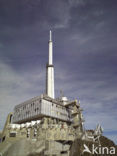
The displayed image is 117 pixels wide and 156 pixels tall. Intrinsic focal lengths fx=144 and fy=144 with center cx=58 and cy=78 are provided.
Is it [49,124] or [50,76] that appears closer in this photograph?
[49,124]

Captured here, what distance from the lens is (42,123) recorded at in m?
64.2

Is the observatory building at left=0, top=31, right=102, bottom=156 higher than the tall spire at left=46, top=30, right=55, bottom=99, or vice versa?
the tall spire at left=46, top=30, right=55, bottom=99

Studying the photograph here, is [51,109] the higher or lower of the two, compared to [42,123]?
higher

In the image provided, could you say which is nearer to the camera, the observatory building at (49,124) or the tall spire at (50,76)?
the observatory building at (49,124)

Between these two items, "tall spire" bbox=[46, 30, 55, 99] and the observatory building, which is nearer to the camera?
the observatory building

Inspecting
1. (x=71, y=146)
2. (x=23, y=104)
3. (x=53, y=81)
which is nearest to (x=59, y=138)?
(x=71, y=146)

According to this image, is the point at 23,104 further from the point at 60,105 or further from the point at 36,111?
the point at 60,105

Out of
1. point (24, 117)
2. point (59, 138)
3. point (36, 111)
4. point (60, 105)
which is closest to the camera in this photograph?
point (59, 138)

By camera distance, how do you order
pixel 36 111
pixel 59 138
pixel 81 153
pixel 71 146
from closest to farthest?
pixel 81 153, pixel 59 138, pixel 71 146, pixel 36 111

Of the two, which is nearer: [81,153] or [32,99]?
[81,153]

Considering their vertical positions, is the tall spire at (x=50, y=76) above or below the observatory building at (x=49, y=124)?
above

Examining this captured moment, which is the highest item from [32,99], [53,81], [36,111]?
[53,81]

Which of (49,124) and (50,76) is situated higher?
(50,76)

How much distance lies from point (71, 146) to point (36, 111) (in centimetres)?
2333
